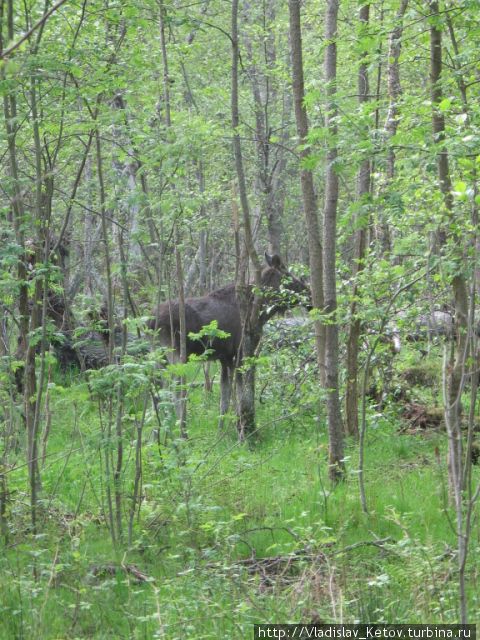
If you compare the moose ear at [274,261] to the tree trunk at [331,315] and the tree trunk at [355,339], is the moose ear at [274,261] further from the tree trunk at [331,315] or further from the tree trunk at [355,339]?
the tree trunk at [331,315]

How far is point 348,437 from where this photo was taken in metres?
10.8

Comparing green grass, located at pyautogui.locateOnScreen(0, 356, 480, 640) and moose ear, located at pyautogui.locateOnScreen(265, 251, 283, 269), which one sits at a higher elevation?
moose ear, located at pyautogui.locateOnScreen(265, 251, 283, 269)

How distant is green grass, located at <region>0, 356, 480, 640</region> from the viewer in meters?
5.50

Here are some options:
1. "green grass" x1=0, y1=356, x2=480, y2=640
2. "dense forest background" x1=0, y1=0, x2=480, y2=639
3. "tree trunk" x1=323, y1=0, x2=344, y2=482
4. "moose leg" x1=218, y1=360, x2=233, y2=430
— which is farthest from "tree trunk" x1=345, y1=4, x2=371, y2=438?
"moose leg" x1=218, y1=360, x2=233, y2=430

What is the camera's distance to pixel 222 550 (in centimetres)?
673

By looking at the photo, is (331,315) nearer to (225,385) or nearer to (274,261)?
(274,261)

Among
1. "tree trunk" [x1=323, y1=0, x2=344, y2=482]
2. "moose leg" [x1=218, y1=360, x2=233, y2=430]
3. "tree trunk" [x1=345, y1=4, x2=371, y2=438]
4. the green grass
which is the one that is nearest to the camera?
the green grass

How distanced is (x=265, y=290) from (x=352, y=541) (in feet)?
16.3

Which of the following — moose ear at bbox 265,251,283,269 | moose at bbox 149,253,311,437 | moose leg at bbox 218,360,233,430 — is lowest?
moose leg at bbox 218,360,233,430

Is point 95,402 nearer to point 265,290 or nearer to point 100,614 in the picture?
point 100,614

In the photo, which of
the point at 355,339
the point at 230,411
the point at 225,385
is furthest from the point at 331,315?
the point at 225,385

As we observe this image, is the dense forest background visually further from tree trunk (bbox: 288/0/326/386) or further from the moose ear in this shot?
the moose ear

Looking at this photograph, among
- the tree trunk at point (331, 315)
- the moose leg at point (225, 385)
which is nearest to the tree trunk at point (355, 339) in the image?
the tree trunk at point (331, 315)

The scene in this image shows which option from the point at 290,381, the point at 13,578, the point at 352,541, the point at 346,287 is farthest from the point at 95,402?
the point at 290,381
